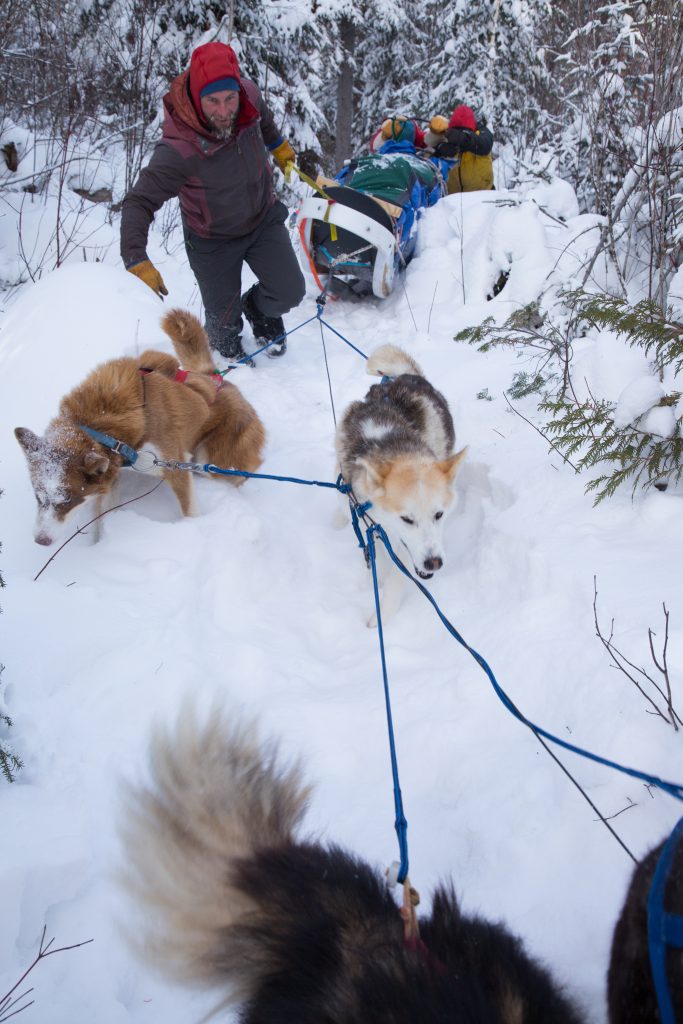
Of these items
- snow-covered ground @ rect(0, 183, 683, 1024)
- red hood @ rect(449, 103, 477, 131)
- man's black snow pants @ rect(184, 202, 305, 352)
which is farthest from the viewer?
red hood @ rect(449, 103, 477, 131)

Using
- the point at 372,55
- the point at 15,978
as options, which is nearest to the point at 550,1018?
the point at 15,978

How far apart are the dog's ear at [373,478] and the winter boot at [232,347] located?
109 inches

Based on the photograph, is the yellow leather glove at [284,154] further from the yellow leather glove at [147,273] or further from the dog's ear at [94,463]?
the dog's ear at [94,463]

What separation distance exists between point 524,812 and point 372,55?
19.5m

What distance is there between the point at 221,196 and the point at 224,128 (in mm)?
466

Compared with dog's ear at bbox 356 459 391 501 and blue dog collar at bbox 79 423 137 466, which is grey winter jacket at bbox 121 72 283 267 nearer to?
blue dog collar at bbox 79 423 137 466

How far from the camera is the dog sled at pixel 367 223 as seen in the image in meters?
5.83

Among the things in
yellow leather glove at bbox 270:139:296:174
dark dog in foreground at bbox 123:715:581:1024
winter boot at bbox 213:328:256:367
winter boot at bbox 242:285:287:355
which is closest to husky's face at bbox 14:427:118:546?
dark dog in foreground at bbox 123:715:581:1024

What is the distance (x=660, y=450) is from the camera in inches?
97.0

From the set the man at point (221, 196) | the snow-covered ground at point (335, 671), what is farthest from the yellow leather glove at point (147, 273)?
the snow-covered ground at point (335, 671)

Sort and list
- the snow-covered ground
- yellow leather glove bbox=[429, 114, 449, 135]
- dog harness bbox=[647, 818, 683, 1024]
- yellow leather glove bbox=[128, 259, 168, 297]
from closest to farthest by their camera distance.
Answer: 1. dog harness bbox=[647, 818, 683, 1024]
2. the snow-covered ground
3. yellow leather glove bbox=[128, 259, 168, 297]
4. yellow leather glove bbox=[429, 114, 449, 135]

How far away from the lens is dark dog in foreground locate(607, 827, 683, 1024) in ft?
3.32

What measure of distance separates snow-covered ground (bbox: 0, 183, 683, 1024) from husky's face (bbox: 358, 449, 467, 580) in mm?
387

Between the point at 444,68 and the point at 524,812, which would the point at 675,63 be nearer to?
the point at 524,812
